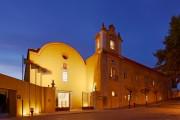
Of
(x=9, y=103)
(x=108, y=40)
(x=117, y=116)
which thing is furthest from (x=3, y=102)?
(x=108, y=40)

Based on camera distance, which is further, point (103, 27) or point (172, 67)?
point (103, 27)

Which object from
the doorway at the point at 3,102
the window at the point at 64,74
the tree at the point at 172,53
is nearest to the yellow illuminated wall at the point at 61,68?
the window at the point at 64,74

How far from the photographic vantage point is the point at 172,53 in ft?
99.7

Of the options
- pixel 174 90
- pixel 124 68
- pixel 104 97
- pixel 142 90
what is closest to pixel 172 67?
pixel 104 97

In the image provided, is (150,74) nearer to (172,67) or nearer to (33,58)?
(33,58)

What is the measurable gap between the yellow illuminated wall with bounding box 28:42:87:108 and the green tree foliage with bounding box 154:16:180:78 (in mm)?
17908

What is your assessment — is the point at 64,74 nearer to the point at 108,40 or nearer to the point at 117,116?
the point at 108,40

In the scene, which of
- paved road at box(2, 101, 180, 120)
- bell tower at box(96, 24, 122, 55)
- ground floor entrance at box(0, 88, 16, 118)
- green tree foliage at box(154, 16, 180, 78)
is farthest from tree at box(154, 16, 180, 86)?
bell tower at box(96, 24, 122, 55)

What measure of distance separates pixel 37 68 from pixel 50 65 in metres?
2.80

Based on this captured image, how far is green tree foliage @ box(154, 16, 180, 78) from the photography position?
29328mm

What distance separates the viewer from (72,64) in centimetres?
5019

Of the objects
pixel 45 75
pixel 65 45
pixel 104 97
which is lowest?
pixel 104 97

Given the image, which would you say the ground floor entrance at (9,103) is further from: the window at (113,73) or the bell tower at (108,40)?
the window at (113,73)

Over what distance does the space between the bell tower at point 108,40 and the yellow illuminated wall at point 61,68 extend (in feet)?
11.9
